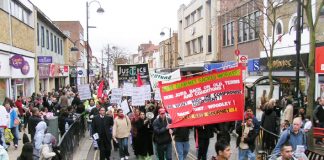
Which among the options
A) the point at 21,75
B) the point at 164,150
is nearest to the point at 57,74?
the point at 21,75

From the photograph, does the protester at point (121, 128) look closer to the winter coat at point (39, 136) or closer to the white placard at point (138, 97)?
the white placard at point (138, 97)

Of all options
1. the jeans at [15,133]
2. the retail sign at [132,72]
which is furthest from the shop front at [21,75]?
the jeans at [15,133]

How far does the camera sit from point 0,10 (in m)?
19.3

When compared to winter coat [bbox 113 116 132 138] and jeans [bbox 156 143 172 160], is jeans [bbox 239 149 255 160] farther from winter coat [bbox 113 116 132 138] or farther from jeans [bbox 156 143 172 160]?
winter coat [bbox 113 116 132 138]

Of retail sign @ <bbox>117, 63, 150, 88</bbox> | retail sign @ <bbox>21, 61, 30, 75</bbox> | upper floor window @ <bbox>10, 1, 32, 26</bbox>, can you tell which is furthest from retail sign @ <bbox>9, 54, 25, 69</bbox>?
retail sign @ <bbox>117, 63, 150, 88</bbox>

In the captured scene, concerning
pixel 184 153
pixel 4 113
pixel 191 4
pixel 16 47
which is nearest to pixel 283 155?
pixel 184 153

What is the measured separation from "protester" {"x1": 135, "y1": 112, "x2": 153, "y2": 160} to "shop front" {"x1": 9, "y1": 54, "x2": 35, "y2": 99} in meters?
12.3

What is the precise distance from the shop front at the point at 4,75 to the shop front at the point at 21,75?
496 millimetres

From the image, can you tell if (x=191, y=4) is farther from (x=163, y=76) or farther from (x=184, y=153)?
(x=184, y=153)

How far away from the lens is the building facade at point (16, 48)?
20.1 metres

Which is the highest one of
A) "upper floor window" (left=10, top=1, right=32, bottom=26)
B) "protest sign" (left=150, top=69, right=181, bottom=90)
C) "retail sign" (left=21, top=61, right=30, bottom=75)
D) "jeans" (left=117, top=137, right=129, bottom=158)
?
"upper floor window" (left=10, top=1, right=32, bottom=26)

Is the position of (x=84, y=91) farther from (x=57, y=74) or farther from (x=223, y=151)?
(x=57, y=74)

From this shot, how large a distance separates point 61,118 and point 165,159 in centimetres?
517

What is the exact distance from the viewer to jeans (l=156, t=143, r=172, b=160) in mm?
10312
